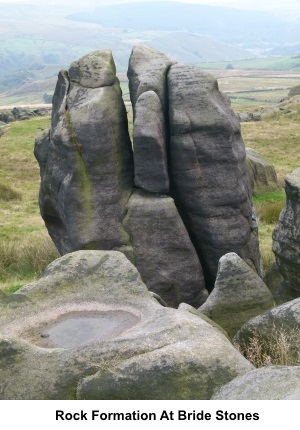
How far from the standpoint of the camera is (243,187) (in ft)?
59.1

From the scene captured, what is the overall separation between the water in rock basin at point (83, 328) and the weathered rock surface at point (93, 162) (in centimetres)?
605

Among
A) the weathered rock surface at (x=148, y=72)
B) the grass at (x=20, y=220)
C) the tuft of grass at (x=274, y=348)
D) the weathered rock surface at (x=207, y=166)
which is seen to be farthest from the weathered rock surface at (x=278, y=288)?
the grass at (x=20, y=220)

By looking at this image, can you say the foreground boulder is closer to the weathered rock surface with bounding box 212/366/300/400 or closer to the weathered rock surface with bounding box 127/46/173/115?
the weathered rock surface with bounding box 127/46/173/115

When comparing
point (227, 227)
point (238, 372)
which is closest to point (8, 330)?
point (238, 372)

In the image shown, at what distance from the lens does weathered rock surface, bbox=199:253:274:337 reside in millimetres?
13492

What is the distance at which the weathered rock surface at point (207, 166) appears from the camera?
17219 mm

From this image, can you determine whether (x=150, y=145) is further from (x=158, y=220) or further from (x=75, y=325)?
(x=75, y=325)

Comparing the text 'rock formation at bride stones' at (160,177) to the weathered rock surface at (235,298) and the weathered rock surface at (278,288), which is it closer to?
the weathered rock surface at (278,288)

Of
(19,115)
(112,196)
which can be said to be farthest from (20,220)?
(19,115)

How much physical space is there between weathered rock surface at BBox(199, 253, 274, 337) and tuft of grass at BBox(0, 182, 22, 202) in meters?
25.2

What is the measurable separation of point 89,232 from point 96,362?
8810mm

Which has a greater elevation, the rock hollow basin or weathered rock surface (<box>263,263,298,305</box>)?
the rock hollow basin

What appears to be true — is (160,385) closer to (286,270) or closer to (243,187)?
(286,270)

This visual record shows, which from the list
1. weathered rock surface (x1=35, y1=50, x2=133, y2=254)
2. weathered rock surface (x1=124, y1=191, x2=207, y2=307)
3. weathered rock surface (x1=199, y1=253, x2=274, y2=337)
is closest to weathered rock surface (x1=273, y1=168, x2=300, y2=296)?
weathered rock surface (x1=199, y1=253, x2=274, y2=337)
